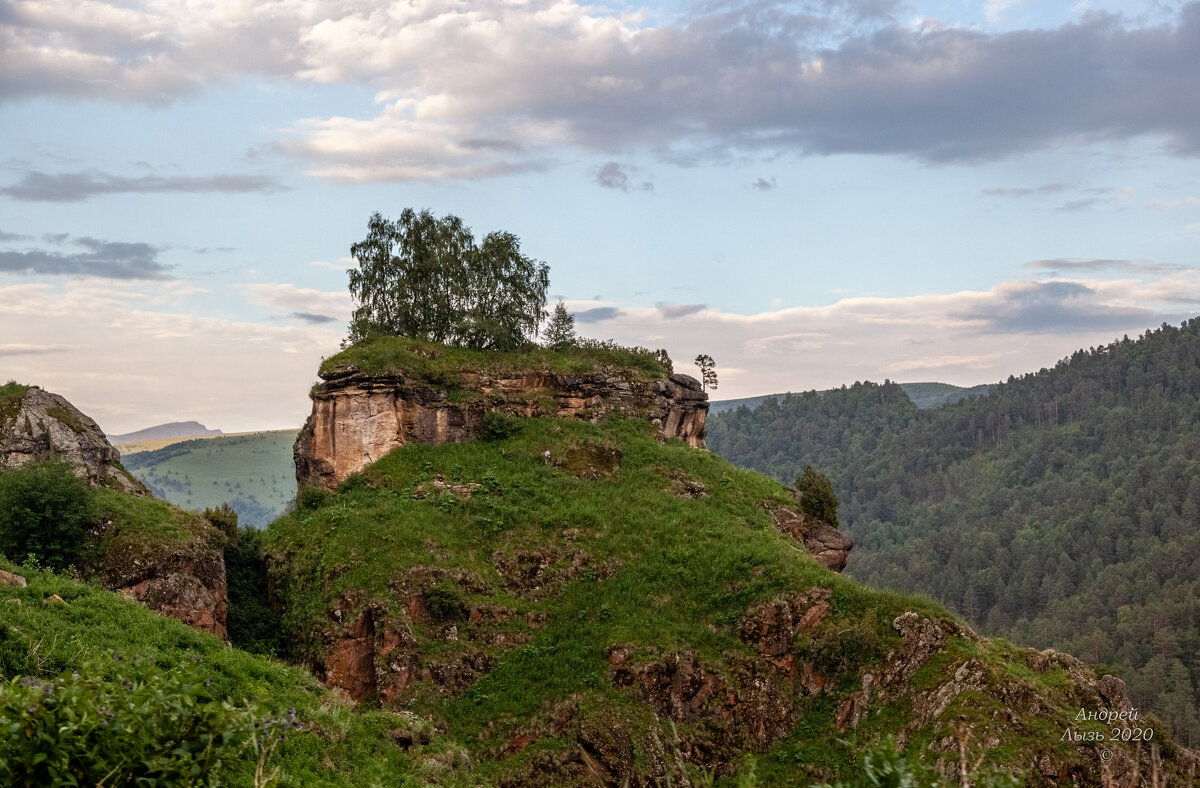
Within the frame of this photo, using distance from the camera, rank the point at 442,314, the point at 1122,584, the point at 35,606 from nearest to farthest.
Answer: the point at 35,606, the point at 442,314, the point at 1122,584

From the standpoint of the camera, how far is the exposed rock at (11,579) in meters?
25.8

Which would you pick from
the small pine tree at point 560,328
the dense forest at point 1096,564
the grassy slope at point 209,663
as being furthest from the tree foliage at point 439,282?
the dense forest at point 1096,564

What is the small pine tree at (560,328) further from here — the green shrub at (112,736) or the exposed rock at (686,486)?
the green shrub at (112,736)

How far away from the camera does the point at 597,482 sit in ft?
160

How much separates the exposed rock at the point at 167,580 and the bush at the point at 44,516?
1402 millimetres

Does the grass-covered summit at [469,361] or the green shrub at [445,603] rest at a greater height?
the grass-covered summit at [469,361]

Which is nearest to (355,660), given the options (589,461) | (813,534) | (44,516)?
(44,516)

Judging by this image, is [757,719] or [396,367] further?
[396,367]

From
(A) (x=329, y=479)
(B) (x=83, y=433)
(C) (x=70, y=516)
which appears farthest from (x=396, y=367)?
(C) (x=70, y=516)

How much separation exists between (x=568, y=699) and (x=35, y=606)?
59.1ft

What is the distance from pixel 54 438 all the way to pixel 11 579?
62.1 feet

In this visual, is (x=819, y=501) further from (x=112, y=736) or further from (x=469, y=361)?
(x=112, y=736)

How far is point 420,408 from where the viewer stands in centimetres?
5081

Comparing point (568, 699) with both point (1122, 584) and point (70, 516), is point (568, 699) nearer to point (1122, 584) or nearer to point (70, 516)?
point (70, 516)
